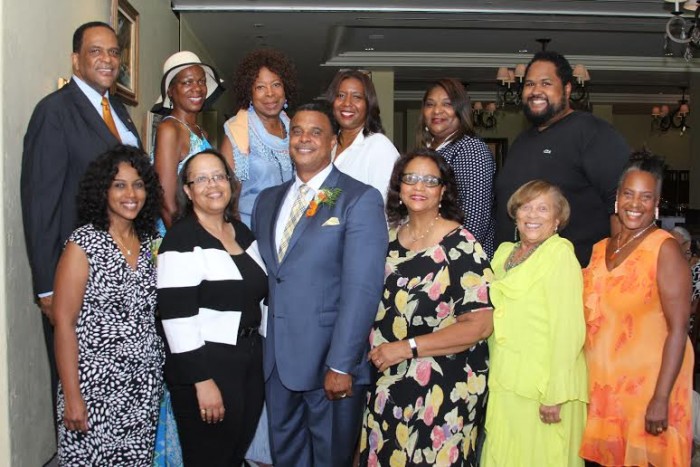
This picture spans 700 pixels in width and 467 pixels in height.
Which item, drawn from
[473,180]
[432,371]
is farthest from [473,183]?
[432,371]

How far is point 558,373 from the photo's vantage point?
2.50 m

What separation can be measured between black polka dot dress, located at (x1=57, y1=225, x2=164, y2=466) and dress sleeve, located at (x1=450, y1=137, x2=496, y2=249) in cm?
148

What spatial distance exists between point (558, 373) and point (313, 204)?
43.0 inches

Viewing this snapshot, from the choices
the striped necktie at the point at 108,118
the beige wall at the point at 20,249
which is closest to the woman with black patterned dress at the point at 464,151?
the striped necktie at the point at 108,118

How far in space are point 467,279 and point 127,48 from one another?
3.62 metres

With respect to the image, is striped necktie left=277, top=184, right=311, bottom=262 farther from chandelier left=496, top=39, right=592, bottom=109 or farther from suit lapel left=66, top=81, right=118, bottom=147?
chandelier left=496, top=39, right=592, bottom=109

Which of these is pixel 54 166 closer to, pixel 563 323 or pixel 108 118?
pixel 108 118

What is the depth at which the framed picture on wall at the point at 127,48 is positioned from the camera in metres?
4.75

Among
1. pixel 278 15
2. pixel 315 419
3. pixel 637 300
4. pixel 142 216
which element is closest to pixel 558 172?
pixel 637 300

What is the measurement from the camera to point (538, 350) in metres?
→ 2.57

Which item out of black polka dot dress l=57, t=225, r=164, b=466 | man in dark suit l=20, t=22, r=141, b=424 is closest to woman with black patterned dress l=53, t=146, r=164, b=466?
black polka dot dress l=57, t=225, r=164, b=466

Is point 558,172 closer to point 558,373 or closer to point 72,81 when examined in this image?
point 558,373

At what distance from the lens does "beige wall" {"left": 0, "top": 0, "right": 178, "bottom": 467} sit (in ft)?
9.25

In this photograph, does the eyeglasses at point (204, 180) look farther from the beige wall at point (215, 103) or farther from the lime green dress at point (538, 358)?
the beige wall at point (215, 103)
